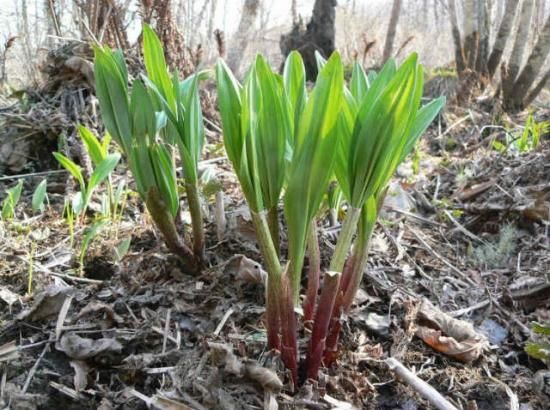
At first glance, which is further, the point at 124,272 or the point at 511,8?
the point at 511,8

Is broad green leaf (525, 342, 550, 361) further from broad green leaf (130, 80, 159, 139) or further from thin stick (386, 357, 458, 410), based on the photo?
broad green leaf (130, 80, 159, 139)

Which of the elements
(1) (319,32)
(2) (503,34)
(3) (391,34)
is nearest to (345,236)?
(2) (503,34)

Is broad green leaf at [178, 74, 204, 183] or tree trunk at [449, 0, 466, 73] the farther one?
tree trunk at [449, 0, 466, 73]

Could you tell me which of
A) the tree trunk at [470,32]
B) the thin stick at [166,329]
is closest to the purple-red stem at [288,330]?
the thin stick at [166,329]

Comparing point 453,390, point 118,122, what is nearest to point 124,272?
point 118,122

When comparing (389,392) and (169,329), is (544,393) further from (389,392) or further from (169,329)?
(169,329)

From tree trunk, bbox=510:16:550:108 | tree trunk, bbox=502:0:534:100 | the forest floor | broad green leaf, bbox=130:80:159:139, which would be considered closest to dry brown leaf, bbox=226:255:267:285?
the forest floor

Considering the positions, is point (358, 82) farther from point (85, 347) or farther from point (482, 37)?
point (482, 37)
